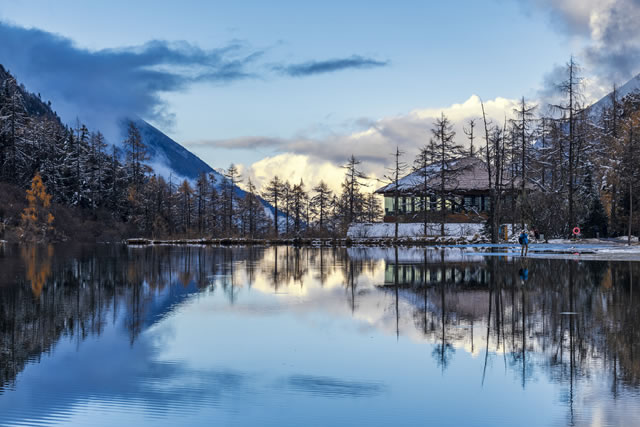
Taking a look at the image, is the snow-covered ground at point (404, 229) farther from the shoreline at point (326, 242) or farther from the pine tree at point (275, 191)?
the pine tree at point (275, 191)

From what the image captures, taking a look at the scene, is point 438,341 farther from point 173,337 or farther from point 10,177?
point 10,177

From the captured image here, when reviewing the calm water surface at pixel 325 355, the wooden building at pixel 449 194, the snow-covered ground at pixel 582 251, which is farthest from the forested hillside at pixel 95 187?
the calm water surface at pixel 325 355

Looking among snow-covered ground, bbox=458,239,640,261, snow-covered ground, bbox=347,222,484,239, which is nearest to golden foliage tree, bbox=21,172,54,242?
snow-covered ground, bbox=347,222,484,239

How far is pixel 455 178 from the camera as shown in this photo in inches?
2867

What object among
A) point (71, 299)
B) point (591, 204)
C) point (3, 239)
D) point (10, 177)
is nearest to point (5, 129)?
point (10, 177)

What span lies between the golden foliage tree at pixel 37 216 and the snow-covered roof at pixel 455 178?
4035cm

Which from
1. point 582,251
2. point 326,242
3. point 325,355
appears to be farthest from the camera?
point 326,242

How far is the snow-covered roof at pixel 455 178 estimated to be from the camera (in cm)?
7281

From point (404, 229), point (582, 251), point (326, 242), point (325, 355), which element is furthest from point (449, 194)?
point (325, 355)

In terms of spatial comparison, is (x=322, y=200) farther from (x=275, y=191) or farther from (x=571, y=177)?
(x=571, y=177)

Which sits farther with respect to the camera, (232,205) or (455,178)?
(232,205)

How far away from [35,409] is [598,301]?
1434 cm

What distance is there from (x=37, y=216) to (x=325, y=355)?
252 ft

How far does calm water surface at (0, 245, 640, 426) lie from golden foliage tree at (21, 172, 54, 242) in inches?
2355
